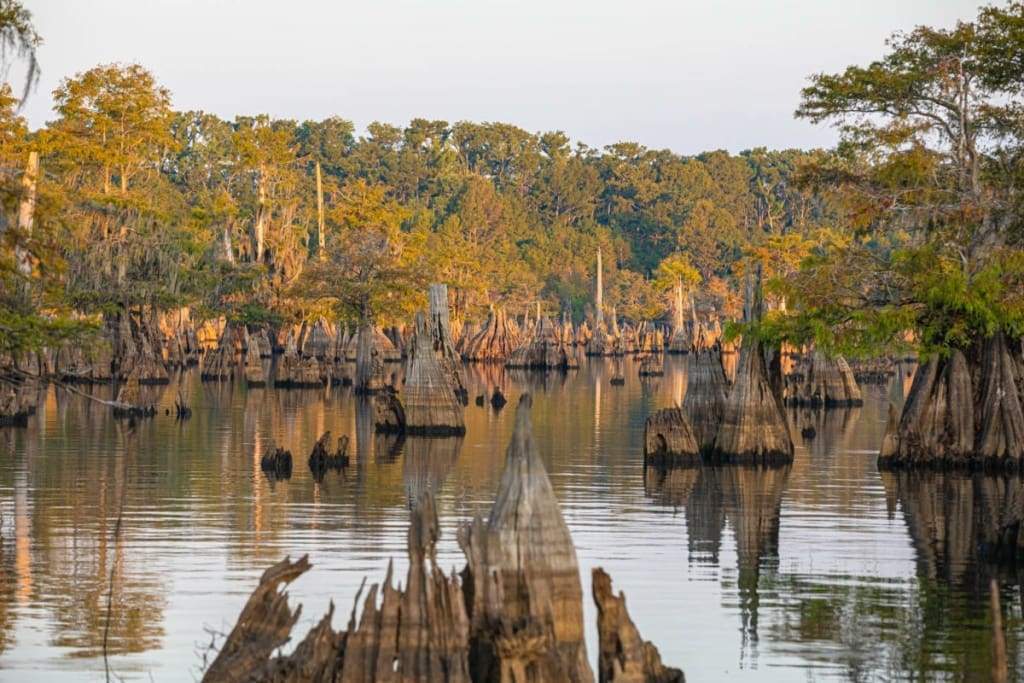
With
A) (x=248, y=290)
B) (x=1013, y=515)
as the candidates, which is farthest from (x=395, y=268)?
(x=1013, y=515)

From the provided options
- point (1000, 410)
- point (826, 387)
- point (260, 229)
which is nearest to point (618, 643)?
point (1000, 410)

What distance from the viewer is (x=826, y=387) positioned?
144 feet

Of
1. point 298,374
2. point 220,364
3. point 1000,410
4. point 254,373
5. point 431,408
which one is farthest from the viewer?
point 220,364

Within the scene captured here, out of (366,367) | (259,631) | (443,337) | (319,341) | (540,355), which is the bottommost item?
(259,631)

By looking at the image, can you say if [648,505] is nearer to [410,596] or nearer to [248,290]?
[410,596]

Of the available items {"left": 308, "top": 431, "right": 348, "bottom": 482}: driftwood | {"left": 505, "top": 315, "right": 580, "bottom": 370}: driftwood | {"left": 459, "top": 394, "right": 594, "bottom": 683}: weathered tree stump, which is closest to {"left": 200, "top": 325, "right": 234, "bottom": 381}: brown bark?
{"left": 505, "top": 315, "right": 580, "bottom": 370}: driftwood

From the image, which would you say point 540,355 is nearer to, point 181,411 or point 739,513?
point 181,411

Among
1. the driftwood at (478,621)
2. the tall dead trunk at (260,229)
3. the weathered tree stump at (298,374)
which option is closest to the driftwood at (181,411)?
the weathered tree stump at (298,374)

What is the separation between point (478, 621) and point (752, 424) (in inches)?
717

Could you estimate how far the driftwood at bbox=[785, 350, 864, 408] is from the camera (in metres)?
43.8

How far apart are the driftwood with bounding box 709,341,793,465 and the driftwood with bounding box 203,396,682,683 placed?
54.0 ft

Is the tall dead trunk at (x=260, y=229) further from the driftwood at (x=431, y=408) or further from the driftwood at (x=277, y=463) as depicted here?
the driftwood at (x=277, y=463)

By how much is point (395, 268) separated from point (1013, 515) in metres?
35.4

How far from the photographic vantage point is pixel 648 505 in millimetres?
22594
